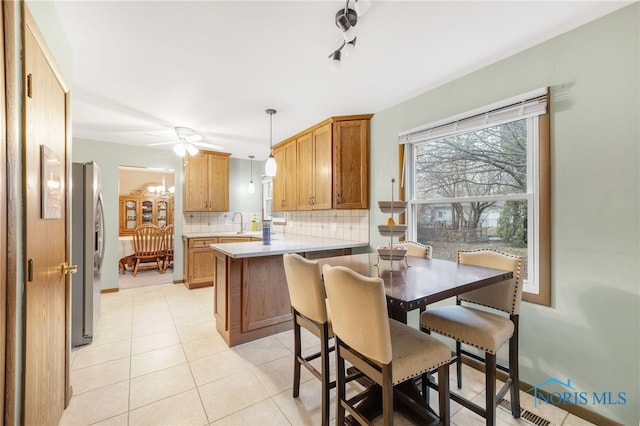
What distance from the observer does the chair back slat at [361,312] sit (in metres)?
1.13

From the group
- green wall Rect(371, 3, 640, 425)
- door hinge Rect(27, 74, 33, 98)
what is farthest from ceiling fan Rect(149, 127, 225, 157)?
green wall Rect(371, 3, 640, 425)

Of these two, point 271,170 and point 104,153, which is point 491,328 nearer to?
point 271,170

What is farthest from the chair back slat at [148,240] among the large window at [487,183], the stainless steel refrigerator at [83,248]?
the large window at [487,183]

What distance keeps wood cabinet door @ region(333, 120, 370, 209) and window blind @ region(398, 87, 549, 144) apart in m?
0.57

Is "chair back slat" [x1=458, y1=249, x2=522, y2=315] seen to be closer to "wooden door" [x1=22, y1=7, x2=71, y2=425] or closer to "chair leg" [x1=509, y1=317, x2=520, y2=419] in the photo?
"chair leg" [x1=509, y1=317, x2=520, y2=419]

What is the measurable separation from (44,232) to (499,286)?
2525 mm

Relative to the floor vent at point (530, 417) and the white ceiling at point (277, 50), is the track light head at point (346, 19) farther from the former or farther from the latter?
the floor vent at point (530, 417)

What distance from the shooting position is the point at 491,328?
1.49 m

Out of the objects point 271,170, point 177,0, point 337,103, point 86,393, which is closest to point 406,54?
point 337,103

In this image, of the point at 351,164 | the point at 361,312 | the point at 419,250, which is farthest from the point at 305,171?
the point at 361,312

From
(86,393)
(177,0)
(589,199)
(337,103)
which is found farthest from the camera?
(337,103)

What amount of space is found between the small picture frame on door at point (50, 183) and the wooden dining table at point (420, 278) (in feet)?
4.94

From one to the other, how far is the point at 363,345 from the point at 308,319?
23.6 inches

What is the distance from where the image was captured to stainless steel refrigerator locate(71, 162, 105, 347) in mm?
2486
